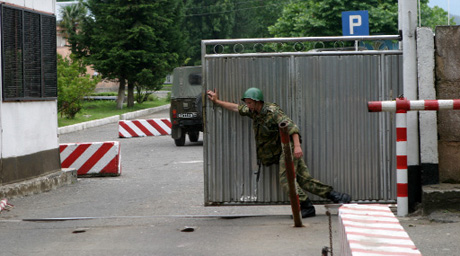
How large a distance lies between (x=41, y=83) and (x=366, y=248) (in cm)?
1039

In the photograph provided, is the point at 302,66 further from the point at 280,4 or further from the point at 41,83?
the point at 280,4

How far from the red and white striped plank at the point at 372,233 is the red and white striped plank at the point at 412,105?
298 cm

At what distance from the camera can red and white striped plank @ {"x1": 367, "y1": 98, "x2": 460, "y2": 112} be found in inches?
311

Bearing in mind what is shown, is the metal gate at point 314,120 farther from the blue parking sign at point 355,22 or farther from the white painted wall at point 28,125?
the blue parking sign at point 355,22

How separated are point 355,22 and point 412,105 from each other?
356 inches

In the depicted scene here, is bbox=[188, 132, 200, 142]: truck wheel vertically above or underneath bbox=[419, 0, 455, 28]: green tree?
underneath

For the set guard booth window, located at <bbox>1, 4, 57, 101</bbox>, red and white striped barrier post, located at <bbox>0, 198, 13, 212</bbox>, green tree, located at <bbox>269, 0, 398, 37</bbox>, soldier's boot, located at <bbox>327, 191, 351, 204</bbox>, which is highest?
green tree, located at <bbox>269, 0, 398, 37</bbox>

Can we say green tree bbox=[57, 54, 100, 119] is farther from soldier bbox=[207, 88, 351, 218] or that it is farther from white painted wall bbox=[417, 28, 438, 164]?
white painted wall bbox=[417, 28, 438, 164]

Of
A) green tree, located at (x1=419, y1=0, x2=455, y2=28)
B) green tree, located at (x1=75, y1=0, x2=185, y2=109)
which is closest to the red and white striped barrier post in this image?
green tree, located at (x1=419, y1=0, x2=455, y2=28)

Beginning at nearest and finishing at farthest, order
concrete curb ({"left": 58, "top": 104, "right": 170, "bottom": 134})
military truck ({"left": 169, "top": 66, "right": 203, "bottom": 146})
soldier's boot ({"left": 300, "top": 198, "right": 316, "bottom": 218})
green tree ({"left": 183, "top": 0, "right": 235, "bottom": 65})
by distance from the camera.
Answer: soldier's boot ({"left": 300, "top": 198, "right": 316, "bottom": 218})
military truck ({"left": 169, "top": 66, "right": 203, "bottom": 146})
concrete curb ({"left": 58, "top": 104, "right": 170, "bottom": 134})
green tree ({"left": 183, "top": 0, "right": 235, "bottom": 65})

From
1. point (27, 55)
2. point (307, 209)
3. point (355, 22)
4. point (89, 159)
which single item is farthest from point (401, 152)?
point (355, 22)

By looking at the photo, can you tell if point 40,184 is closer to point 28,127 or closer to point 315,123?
point 28,127

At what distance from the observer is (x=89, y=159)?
1581cm

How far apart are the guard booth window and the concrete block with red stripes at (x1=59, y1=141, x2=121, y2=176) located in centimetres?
205
